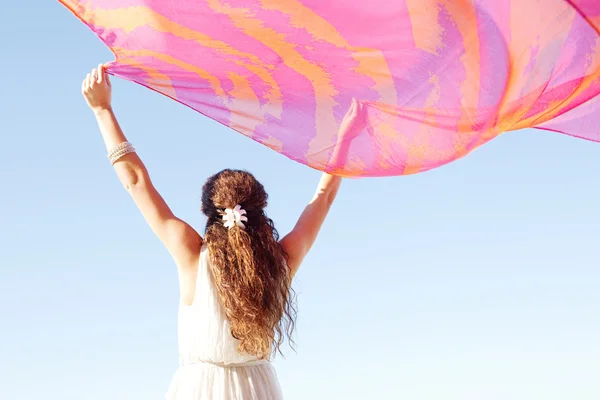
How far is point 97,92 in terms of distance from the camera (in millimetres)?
3945

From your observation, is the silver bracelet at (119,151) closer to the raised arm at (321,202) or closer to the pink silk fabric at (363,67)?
the pink silk fabric at (363,67)

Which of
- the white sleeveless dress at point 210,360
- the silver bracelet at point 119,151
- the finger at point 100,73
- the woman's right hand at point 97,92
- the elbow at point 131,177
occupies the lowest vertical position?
the white sleeveless dress at point 210,360

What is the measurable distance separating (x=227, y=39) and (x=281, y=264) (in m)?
1.18

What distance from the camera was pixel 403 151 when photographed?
163 inches

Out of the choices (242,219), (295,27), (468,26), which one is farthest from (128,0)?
(468,26)

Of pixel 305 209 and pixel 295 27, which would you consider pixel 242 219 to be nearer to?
pixel 305 209

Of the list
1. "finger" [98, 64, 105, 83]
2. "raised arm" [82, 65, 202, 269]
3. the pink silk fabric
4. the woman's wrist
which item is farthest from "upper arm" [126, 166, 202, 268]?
the pink silk fabric

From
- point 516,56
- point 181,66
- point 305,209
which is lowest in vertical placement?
point 305,209

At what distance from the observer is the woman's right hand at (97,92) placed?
3926 mm

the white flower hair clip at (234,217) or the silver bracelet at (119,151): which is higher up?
the silver bracelet at (119,151)

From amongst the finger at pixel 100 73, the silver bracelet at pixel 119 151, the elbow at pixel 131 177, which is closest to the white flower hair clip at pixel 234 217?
the elbow at pixel 131 177

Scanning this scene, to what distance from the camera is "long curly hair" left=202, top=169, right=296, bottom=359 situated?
3.71 m

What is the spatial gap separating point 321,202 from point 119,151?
0.98m

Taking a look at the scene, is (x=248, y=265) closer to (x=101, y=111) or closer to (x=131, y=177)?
(x=131, y=177)
